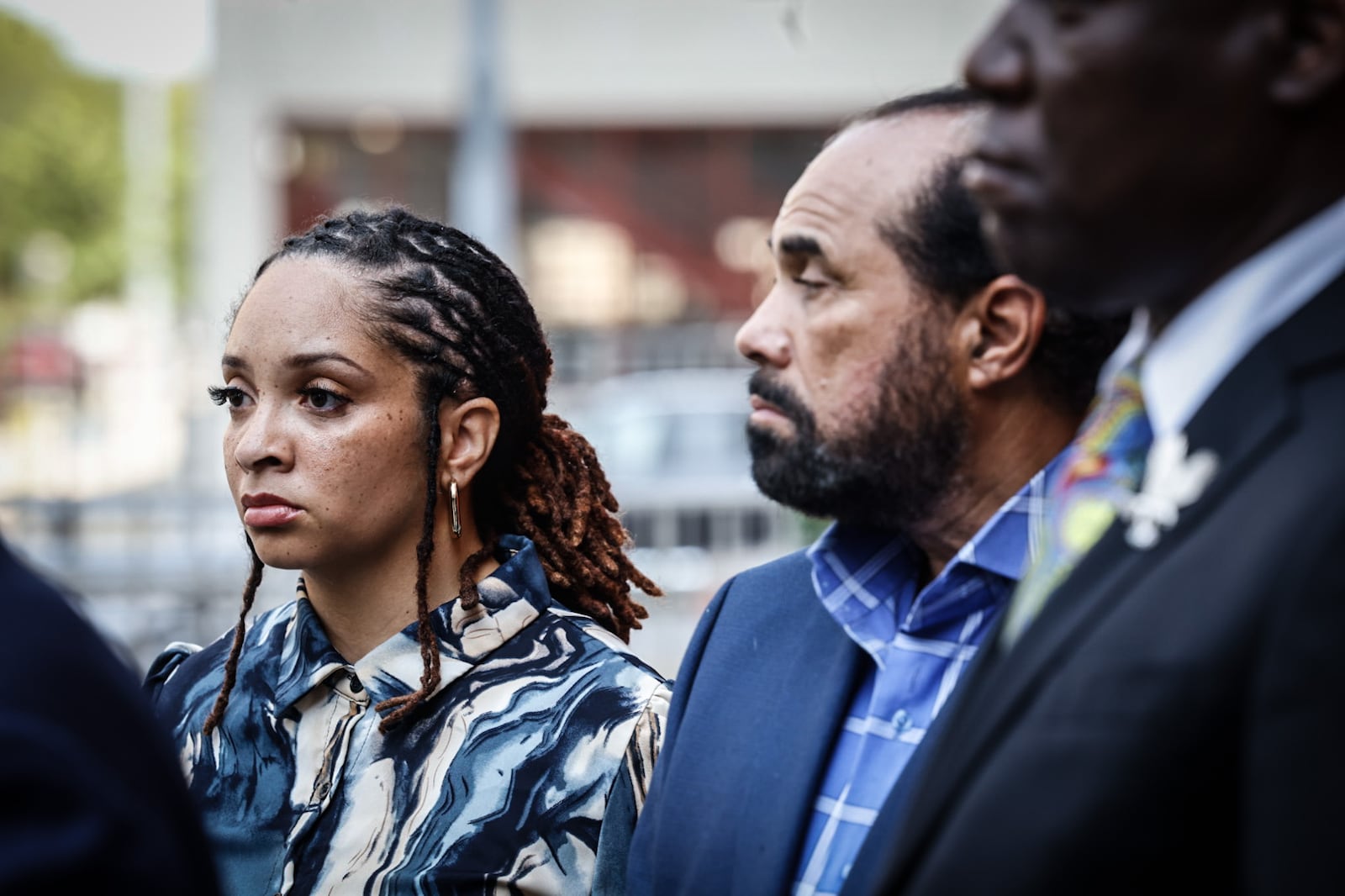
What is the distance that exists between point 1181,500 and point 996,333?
1082 mm

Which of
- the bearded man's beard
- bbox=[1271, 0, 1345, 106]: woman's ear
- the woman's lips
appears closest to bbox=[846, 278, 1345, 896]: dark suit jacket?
bbox=[1271, 0, 1345, 106]: woman's ear

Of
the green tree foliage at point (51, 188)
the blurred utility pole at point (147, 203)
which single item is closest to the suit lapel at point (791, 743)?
the blurred utility pole at point (147, 203)

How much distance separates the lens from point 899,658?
2.24 m

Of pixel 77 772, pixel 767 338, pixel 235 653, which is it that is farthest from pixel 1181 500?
pixel 235 653

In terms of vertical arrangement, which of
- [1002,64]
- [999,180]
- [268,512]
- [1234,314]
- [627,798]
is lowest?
[627,798]

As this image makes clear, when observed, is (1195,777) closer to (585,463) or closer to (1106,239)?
(1106,239)

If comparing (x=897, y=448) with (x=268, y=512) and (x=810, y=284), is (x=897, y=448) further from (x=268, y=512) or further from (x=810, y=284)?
(x=268, y=512)

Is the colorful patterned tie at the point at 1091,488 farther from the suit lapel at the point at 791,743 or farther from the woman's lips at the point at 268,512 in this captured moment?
the woman's lips at the point at 268,512

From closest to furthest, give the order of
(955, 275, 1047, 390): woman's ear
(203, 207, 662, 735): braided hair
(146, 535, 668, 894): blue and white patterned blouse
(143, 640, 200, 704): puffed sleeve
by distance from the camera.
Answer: (955, 275, 1047, 390): woman's ear
(146, 535, 668, 894): blue and white patterned blouse
(203, 207, 662, 735): braided hair
(143, 640, 200, 704): puffed sleeve

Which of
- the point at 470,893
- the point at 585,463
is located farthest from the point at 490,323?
the point at 470,893

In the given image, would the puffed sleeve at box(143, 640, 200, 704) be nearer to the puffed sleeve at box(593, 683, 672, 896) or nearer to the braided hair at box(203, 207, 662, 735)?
the braided hair at box(203, 207, 662, 735)

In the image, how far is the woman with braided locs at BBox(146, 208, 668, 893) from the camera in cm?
250

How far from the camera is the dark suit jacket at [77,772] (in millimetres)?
1311

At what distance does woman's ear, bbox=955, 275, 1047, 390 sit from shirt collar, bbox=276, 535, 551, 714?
93 centimetres
